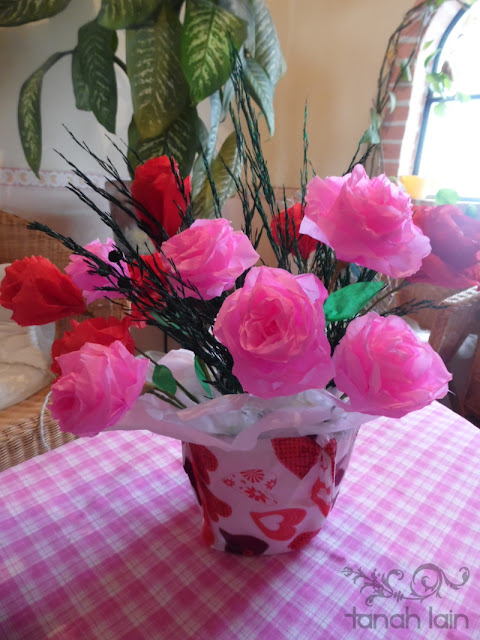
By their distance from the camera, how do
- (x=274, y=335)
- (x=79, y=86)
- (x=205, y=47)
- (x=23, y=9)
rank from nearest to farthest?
(x=274, y=335) < (x=205, y=47) < (x=23, y=9) < (x=79, y=86)

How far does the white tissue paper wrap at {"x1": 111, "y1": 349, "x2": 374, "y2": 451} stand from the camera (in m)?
0.39

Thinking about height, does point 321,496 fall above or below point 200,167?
below

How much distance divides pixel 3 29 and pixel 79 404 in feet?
6.40

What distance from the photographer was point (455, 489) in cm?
61

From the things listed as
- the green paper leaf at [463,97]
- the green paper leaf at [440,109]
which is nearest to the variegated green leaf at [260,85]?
the green paper leaf at [440,109]

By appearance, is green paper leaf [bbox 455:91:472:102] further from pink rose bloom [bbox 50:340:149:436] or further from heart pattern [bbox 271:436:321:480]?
pink rose bloom [bbox 50:340:149:436]

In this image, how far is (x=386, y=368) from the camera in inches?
12.3

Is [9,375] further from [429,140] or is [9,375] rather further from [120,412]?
[429,140]

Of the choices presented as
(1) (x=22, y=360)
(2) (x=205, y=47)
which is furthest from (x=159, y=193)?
(1) (x=22, y=360)

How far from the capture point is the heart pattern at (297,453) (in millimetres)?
423

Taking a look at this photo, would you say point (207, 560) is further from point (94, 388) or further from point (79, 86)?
point (79, 86)

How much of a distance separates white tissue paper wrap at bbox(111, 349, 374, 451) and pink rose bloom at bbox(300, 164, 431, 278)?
14cm

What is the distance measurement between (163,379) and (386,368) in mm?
207

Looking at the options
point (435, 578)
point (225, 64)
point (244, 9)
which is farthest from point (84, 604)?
point (244, 9)
